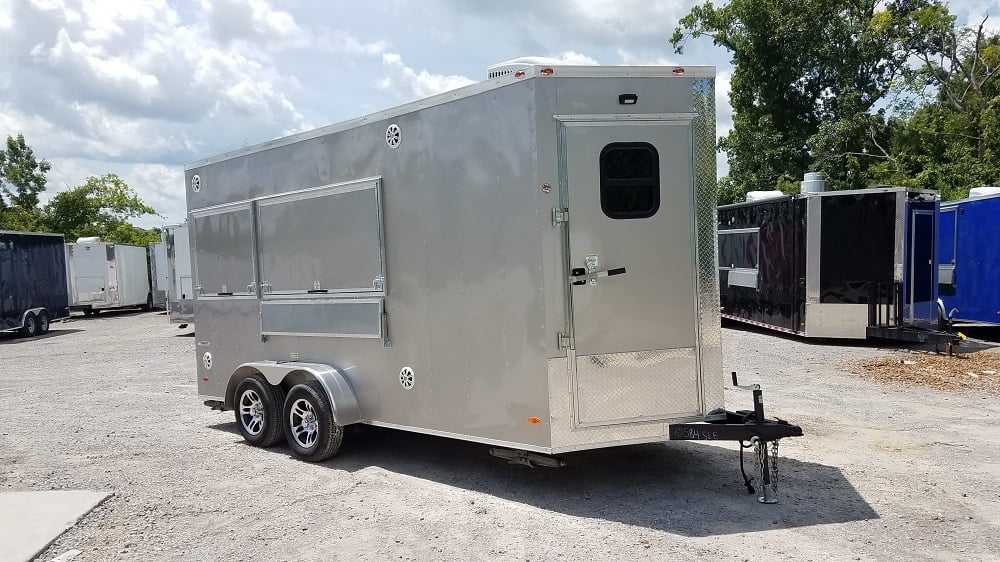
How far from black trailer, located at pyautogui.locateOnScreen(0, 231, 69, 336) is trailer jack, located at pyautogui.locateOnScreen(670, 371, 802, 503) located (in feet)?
67.1

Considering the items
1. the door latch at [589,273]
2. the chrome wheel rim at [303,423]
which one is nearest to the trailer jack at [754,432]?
the door latch at [589,273]

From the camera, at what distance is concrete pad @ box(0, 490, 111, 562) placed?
470 centimetres

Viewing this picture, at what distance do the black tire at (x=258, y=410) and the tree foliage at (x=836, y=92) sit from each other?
64.8 ft

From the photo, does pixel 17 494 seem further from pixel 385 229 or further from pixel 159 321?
pixel 159 321

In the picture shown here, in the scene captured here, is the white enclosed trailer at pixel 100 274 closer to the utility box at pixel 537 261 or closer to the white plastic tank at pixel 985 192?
the utility box at pixel 537 261

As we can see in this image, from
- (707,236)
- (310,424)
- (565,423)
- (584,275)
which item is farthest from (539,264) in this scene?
(310,424)

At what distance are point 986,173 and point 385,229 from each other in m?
21.0

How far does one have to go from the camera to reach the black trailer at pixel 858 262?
37.9 ft

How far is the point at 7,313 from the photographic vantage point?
19.8m

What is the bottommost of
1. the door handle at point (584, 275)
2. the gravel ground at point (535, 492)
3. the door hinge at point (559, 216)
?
the gravel ground at point (535, 492)

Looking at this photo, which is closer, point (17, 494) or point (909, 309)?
point (17, 494)

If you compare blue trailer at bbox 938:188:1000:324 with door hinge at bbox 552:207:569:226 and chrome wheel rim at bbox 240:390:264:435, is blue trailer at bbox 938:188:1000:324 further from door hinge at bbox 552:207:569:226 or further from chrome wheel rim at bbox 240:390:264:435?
chrome wheel rim at bbox 240:390:264:435

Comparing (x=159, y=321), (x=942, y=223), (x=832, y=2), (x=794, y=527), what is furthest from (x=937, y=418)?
(x=159, y=321)

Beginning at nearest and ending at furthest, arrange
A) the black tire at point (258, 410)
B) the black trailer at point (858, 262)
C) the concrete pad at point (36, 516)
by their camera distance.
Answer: the concrete pad at point (36, 516) < the black tire at point (258, 410) < the black trailer at point (858, 262)
